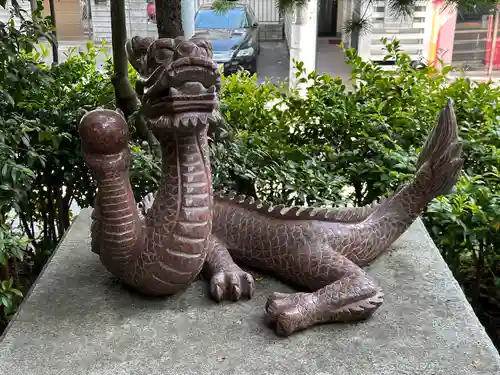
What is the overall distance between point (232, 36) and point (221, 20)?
0.46 meters

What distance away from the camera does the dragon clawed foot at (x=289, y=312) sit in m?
1.36

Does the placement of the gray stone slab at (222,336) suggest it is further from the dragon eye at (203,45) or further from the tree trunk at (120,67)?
the tree trunk at (120,67)

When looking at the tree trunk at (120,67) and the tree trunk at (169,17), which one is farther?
the tree trunk at (120,67)

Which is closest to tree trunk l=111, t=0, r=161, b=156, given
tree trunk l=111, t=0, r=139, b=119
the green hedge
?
tree trunk l=111, t=0, r=139, b=119

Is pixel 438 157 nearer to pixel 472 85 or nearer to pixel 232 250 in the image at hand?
pixel 232 250

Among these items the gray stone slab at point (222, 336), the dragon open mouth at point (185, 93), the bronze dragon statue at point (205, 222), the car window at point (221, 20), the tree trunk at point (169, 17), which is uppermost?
the car window at point (221, 20)

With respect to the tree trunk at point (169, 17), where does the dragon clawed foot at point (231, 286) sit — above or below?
below

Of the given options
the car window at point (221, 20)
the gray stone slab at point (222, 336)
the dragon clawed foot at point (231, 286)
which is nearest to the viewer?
the gray stone slab at point (222, 336)

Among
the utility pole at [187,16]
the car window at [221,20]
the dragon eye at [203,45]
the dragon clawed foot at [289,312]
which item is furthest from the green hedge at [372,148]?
the car window at [221,20]

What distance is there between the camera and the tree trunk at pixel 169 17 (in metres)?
1.94

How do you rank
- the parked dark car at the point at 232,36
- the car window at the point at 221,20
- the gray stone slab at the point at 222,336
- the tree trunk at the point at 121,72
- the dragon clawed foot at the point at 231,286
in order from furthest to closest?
the car window at the point at 221,20
the parked dark car at the point at 232,36
the tree trunk at the point at 121,72
the dragon clawed foot at the point at 231,286
the gray stone slab at the point at 222,336

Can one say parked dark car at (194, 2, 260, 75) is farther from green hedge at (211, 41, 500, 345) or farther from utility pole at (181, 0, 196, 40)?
utility pole at (181, 0, 196, 40)

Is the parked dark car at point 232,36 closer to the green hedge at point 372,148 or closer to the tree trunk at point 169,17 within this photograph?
the green hedge at point 372,148

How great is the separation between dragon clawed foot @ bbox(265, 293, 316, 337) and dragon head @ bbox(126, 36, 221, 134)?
489 millimetres
